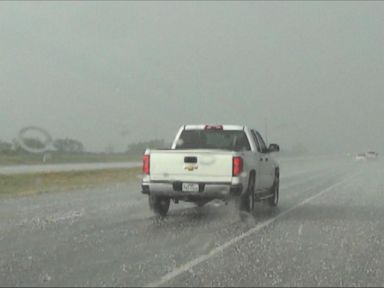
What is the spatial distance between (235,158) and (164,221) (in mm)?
1857

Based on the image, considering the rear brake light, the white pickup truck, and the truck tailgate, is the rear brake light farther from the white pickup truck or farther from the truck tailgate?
the truck tailgate

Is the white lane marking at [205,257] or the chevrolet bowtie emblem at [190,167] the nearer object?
the white lane marking at [205,257]

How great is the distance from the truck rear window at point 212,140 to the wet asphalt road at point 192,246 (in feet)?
4.86

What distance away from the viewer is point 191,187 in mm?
13406

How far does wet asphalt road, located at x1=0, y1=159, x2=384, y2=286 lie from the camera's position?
7426 mm

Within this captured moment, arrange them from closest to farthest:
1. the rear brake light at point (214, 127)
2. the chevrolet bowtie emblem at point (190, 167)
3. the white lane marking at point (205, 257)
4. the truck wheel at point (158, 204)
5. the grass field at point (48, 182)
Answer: the white lane marking at point (205, 257)
the chevrolet bowtie emblem at point (190, 167)
the truck wheel at point (158, 204)
the rear brake light at point (214, 127)
the grass field at point (48, 182)

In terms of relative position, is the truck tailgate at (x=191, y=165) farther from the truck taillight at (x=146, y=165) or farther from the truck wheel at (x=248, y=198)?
the truck wheel at (x=248, y=198)

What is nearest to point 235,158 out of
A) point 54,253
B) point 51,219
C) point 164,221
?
point 164,221

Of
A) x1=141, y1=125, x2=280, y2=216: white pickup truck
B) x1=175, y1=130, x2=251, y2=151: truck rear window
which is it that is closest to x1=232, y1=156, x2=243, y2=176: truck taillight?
x1=141, y1=125, x2=280, y2=216: white pickup truck

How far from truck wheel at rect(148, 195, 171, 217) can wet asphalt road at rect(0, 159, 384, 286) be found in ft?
0.72

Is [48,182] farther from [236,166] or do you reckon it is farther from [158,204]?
[236,166]

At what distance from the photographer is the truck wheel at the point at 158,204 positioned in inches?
550

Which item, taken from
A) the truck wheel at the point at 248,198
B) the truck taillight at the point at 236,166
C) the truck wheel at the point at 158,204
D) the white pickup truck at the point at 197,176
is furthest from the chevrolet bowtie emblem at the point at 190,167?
the truck wheel at the point at 248,198

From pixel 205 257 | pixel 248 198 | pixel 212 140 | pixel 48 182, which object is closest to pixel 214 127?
pixel 212 140
